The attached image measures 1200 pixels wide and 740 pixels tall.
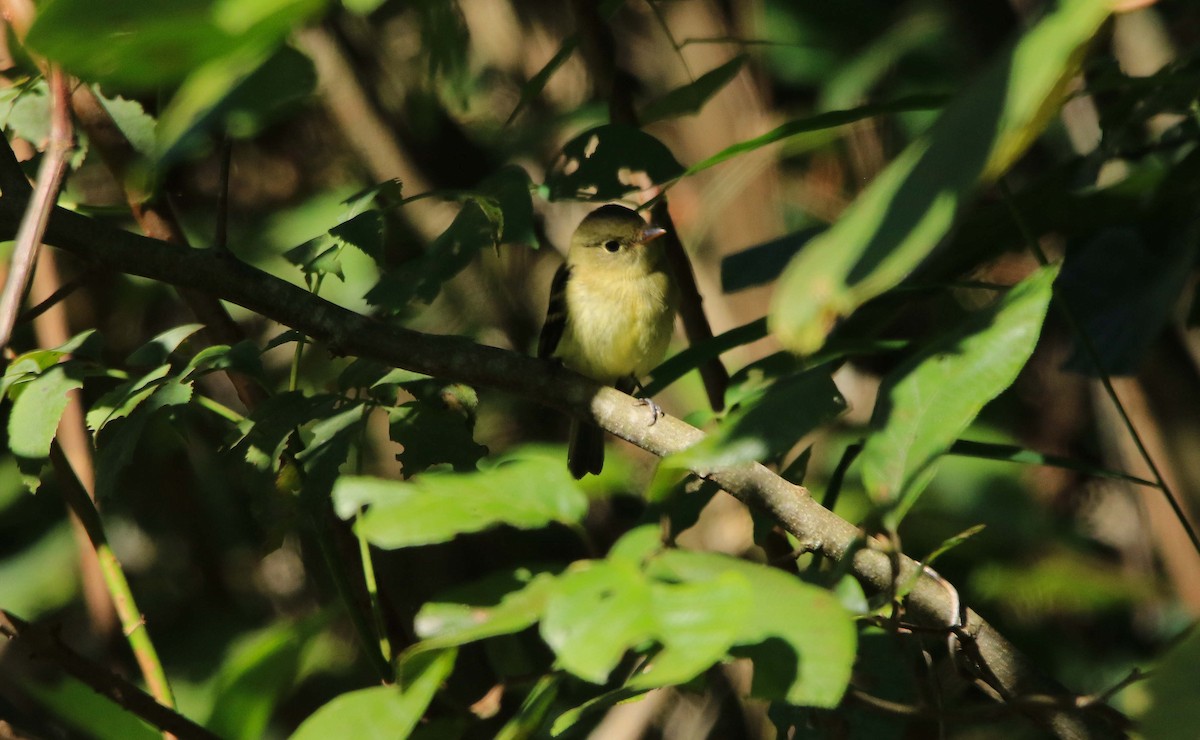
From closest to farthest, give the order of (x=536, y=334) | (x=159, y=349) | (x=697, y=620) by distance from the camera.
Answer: (x=697, y=620), (x=159, y=349), (x=536, y=334)

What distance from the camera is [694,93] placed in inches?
96.8

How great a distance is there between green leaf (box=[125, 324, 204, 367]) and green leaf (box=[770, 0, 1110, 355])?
4.90 ft

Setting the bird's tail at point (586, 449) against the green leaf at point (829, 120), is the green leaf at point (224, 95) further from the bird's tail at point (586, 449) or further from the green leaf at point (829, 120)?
the bird's tail at point (586, 449)

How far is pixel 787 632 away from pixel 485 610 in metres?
0.39

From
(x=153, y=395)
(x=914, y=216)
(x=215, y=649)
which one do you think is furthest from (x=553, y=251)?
(x=914, y=216)

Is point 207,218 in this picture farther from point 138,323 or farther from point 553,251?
point 553,251

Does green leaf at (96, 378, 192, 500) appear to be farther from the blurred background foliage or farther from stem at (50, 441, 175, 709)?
stem at (50, 441, 175, 709)

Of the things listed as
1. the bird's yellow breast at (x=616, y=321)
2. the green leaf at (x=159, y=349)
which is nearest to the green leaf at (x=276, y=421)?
the green leaf at (x=159, y=349)

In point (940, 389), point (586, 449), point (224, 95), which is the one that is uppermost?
point (224, 95)

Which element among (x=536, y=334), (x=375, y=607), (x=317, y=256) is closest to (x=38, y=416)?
(x=317, y=256)

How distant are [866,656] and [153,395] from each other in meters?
1.18

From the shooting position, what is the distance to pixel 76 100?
2320mm

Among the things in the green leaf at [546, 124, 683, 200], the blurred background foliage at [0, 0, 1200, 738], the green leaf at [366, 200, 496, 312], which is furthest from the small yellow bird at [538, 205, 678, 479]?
the green leaf at [366, 200, 496, 312]

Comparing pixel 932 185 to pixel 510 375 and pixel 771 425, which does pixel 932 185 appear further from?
pixel 510 375
